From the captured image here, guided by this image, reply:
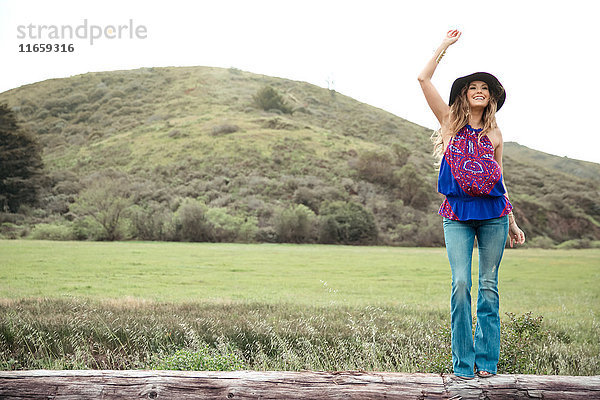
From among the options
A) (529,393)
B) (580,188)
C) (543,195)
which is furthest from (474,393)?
(580,188)

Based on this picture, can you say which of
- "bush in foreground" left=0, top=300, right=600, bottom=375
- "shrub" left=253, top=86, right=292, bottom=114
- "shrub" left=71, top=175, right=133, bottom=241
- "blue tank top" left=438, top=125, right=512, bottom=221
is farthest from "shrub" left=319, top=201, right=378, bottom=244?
"shrub" left=253, top=86, right=292, bottom=114

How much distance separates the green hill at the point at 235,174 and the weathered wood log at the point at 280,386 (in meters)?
16.5

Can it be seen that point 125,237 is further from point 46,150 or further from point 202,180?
point 46,150

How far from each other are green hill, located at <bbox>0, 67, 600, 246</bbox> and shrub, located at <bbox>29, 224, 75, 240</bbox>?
60mm

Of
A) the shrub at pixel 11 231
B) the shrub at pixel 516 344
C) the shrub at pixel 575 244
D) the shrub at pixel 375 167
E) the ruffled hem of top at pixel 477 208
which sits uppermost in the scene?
the shrub at pixel 375 167

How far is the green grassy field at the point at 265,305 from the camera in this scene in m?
5.37

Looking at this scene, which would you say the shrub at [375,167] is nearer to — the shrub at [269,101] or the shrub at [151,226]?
the shrub at [151,226]

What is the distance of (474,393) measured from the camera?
2527 millimetres

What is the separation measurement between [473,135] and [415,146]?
4590 cm

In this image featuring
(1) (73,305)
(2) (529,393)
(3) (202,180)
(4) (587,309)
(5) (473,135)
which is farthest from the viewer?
(3) (202,180)

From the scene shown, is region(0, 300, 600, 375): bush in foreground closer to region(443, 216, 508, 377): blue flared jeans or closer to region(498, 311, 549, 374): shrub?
region(498, 311, 549, 374): shrub

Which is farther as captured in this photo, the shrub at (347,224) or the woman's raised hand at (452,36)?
the shrub at (347,224)

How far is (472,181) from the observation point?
284cm

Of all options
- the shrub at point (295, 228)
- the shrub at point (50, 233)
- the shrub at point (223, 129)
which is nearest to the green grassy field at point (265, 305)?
the shrub at point (295, 228)
